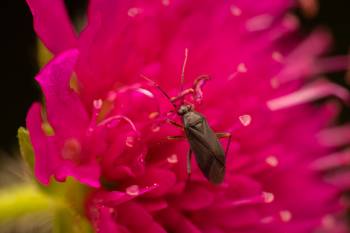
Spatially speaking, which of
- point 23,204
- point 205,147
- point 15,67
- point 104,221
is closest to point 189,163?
point 205,147

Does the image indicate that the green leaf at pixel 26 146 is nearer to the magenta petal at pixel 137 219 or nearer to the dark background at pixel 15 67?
the magenta petal at pixel 137 219

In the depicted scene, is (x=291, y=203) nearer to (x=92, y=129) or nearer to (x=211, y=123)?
(x=211, y=123)

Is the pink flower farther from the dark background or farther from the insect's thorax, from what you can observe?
the dark background

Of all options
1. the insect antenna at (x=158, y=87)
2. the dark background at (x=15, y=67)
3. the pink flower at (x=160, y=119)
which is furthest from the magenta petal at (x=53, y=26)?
the dark background at (x=15, y=67)

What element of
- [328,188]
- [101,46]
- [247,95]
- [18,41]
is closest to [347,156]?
[328,188]

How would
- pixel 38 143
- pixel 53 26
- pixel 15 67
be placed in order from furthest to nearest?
pixel 15 67
pixel 53 26
pixel 38 143

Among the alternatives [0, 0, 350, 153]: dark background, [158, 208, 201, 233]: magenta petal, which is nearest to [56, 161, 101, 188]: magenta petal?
[158, 208, 201, 233]: magenta petal

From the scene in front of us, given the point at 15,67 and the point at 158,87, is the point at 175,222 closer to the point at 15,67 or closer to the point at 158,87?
the point at 158,87
